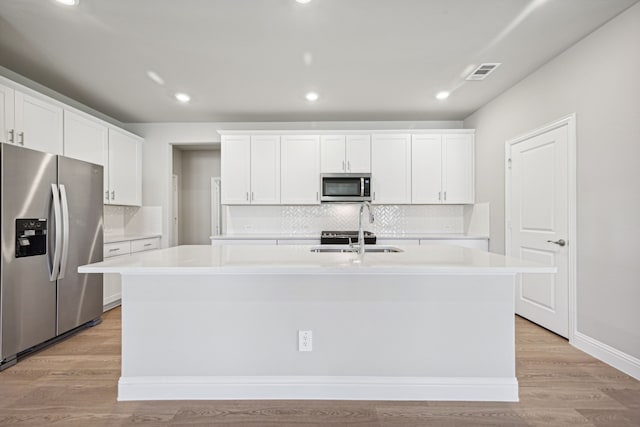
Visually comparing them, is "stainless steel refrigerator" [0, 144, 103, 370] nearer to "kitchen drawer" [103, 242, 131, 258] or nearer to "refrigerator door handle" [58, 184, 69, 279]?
"refrigerator door handle" [58, 184, 69, 279]

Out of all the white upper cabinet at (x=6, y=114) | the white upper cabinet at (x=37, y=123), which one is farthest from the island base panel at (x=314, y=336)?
the white upper cabinet at (x=37, y=123)

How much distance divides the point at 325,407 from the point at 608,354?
214cm

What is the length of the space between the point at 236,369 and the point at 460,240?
3266 mm

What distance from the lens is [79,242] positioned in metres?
3.06

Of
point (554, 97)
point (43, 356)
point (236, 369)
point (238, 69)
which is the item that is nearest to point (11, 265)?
point (43, 356)

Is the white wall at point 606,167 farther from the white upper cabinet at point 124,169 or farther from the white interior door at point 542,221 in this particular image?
the white upper cabinet at point 124,169

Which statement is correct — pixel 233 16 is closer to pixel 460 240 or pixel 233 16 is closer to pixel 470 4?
pixel 470 4

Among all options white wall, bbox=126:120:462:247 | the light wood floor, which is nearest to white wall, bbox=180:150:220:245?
white wall, bbox=126:120:462:247

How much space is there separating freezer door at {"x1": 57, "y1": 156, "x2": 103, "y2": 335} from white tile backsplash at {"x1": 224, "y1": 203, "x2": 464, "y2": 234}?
1809 millimetres

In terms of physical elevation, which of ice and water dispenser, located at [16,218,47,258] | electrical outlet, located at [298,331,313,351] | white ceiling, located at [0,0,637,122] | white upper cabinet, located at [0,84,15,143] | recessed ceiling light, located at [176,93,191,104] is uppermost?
white ceiling, located at [0,0,637,122]

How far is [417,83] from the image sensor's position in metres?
3.46

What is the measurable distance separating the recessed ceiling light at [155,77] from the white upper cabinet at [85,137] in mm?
938

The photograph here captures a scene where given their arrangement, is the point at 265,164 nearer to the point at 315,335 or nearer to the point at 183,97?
the point at 183,97

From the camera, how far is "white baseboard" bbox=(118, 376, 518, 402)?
193 cm
